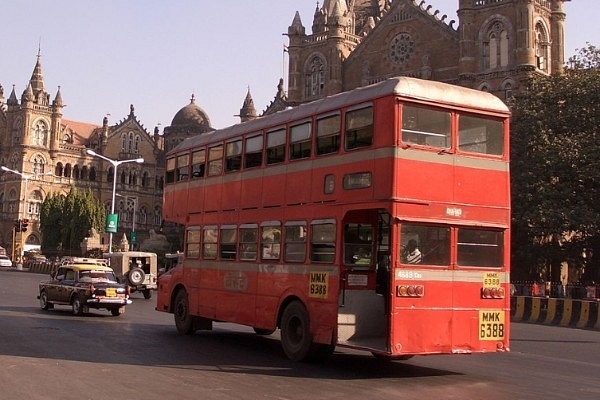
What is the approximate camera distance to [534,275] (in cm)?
4359

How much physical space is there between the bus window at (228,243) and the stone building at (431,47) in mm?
36859

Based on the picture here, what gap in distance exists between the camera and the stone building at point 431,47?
55875 mm

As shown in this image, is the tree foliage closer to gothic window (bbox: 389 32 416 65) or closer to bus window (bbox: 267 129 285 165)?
gothic window (bbox: 389 32 416 65)

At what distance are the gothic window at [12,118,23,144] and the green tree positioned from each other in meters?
69.4

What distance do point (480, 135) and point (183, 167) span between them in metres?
7.98

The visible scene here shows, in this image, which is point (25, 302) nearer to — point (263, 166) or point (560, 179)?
point (263, 166)

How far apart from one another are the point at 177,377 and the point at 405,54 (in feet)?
184

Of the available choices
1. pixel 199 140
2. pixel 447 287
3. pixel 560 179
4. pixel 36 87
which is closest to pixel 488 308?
pixel 447 287

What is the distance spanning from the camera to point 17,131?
306 ft

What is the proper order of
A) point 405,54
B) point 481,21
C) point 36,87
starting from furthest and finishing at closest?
point 36,87
point 405,54
point 481,21

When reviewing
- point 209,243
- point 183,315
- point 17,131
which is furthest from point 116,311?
point 17,131

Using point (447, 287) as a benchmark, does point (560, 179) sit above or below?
above

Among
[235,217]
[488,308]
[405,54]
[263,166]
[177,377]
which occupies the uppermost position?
[405,54]

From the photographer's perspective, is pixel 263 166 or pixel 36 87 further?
pixel 36 87
